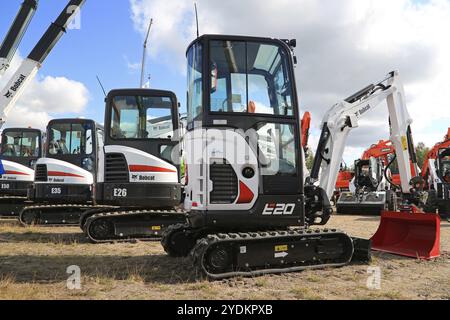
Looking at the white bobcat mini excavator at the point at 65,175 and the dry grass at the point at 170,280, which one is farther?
the white bobcat mini excavator at the point at 65,175

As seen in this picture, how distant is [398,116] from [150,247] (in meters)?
5.56

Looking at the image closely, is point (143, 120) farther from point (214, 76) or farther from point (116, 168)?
point (214, 76)

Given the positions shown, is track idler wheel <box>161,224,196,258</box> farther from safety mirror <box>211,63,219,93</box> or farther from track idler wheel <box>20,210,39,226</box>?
track idler wheel <box>20,210,39,226</box>

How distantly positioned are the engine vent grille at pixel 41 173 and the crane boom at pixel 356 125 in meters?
7.17

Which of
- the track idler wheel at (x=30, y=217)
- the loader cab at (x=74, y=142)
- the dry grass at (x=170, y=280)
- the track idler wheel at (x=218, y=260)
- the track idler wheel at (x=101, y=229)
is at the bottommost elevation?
the dry grass at (x=170, y=280)

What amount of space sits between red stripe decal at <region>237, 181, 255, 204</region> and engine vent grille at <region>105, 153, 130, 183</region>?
12.2 ft

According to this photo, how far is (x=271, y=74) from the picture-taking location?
6.07m

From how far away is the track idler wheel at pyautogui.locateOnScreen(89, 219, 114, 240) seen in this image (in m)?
8.94

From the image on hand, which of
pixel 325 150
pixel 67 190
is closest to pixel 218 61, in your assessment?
pixel 325 150

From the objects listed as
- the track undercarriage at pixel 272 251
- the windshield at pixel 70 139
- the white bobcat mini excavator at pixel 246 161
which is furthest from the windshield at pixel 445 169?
the windshield at pixel 70 139

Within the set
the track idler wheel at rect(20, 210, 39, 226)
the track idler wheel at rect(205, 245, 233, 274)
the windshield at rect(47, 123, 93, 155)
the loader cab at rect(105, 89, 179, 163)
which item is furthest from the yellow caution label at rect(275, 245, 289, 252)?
the track idler wheel at rect(20, 210, 39, 226)

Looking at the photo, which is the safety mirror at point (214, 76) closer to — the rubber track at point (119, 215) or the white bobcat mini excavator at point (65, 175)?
the rubber track at point (119, 215)

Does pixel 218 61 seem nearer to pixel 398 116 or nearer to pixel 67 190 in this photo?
pixel 398 116

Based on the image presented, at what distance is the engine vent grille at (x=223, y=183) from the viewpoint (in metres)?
5.71
